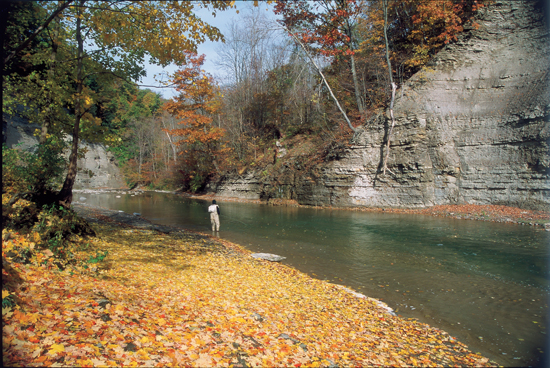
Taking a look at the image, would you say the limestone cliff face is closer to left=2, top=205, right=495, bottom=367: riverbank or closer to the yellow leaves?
left=2, top=205, right=495, bottom=367: riverbank

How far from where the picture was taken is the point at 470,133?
23.8 metres

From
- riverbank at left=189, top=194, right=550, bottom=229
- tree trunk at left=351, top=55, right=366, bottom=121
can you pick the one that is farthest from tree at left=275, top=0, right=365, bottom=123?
riverbank at left=189, top=194, right=550, bottom=229

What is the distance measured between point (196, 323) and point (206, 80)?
6.22m

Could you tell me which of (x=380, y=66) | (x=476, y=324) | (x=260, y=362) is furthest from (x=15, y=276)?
(x=380, y=66)

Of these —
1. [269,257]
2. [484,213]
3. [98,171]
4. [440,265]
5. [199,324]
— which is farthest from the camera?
[98,171]

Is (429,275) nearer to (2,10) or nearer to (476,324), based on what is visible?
(476,324)

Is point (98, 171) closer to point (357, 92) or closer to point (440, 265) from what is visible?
point (357, 92)

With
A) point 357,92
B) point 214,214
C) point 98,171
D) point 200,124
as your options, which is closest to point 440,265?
point 214,214

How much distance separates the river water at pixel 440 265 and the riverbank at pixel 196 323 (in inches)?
39.3

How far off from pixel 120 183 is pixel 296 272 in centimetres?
5951

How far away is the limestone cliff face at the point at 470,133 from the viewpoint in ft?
68.5

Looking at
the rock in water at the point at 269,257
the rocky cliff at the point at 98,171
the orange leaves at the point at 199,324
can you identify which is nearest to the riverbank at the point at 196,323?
the orange leaves at the point at 199,324

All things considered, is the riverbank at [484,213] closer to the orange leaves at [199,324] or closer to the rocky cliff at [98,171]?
the orange leaves at [199,324]

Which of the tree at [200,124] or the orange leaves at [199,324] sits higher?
the tree at [200,124]
